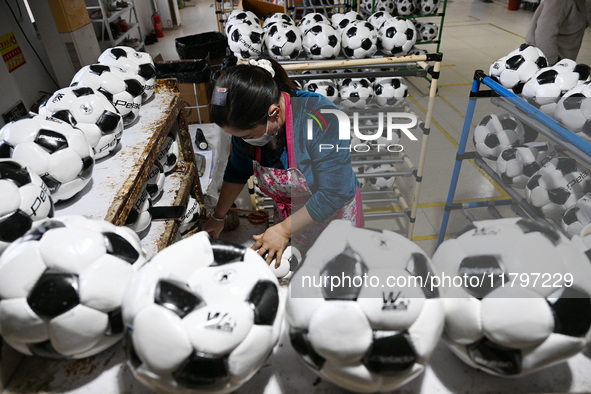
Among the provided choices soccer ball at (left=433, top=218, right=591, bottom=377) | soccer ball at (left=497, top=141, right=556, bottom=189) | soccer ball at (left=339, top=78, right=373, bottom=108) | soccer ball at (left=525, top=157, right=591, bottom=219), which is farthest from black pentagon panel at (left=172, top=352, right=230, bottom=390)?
soccer ball at (left=339, top=78, right=373, bottom=108)

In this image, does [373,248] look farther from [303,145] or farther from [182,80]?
[182,80]

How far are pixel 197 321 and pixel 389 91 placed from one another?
4.16 metres

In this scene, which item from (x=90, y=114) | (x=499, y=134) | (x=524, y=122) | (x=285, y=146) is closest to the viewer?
(x=90, y=114)

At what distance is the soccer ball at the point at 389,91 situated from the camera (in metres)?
4.32

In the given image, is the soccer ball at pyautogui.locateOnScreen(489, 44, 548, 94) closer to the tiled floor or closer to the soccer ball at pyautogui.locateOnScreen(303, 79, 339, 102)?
the tiled floor

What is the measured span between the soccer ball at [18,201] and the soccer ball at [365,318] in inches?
33.5

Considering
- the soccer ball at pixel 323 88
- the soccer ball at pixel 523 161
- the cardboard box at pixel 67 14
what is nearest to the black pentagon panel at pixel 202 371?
the soccer ball at pixel 523 161

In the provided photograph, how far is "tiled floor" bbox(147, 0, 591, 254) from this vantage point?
4.05 m

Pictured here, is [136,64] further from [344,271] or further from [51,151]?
[344,271]

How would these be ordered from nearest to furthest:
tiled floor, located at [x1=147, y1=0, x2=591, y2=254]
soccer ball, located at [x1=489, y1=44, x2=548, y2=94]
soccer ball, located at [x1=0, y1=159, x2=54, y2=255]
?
soccer ball, located at [x1=0, y1=159, x2=54, y2=255] → soccer ball, located at [x1=489, y1=44, x2=548, y2=94] → tiled floor, located at [x1=147, y1=0, x2=591, y2=254]

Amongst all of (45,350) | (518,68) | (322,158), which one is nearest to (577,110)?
(518,68)

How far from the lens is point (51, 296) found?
0.70 metres

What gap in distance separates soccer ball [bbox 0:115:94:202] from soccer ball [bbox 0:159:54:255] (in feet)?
0.63

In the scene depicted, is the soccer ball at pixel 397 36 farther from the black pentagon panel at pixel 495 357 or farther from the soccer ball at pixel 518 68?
the black pentagon panel at pixel 495 357
